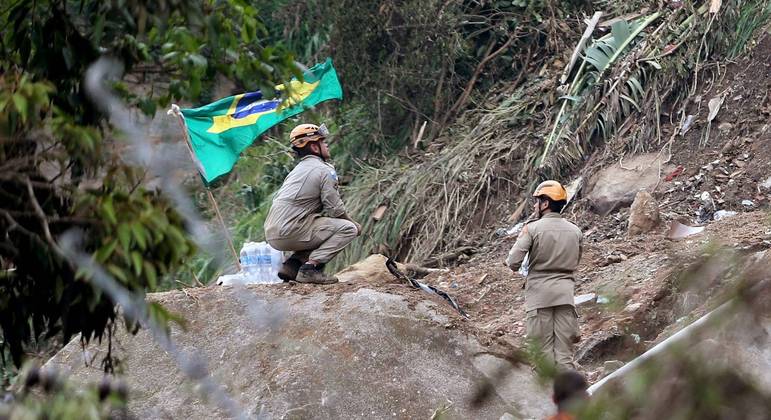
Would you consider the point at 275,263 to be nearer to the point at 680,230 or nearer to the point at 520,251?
the point at 520,251

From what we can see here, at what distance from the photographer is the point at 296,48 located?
61.3 ft

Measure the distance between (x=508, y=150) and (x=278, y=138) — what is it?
17.7 feet

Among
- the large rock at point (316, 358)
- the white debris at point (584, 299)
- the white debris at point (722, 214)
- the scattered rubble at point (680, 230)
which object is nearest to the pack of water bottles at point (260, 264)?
the large rock at point (316, 358)

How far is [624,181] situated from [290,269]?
4.71 meters

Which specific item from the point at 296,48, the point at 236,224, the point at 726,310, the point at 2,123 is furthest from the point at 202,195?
the point at 726,310

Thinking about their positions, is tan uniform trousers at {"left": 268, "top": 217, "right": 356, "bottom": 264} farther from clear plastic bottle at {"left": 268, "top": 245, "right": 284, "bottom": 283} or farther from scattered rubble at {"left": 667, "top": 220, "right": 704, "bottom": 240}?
scattered rubble at {"left": 667, "top": 220, "right": 704, "bottom": 240}

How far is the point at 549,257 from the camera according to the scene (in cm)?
769

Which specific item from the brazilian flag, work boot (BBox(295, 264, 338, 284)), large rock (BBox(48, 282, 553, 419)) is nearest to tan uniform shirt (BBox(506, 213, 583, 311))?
large rock (BBox(48, 282, 553, 419))

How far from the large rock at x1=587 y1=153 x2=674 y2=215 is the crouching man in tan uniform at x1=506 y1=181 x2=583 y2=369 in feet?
15.3

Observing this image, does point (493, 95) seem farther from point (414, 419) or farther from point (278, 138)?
point (414, 419)

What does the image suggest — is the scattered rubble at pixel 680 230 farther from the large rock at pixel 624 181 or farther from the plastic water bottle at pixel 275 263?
Result: the plastic water bottle at pixel 275 263

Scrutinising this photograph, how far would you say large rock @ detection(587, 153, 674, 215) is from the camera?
1231 cm

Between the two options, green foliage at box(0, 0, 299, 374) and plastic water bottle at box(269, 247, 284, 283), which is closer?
green foliage at box(0, 0, 299, 374)

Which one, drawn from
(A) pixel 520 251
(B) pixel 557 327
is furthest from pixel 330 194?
(B) pixel 557 327
